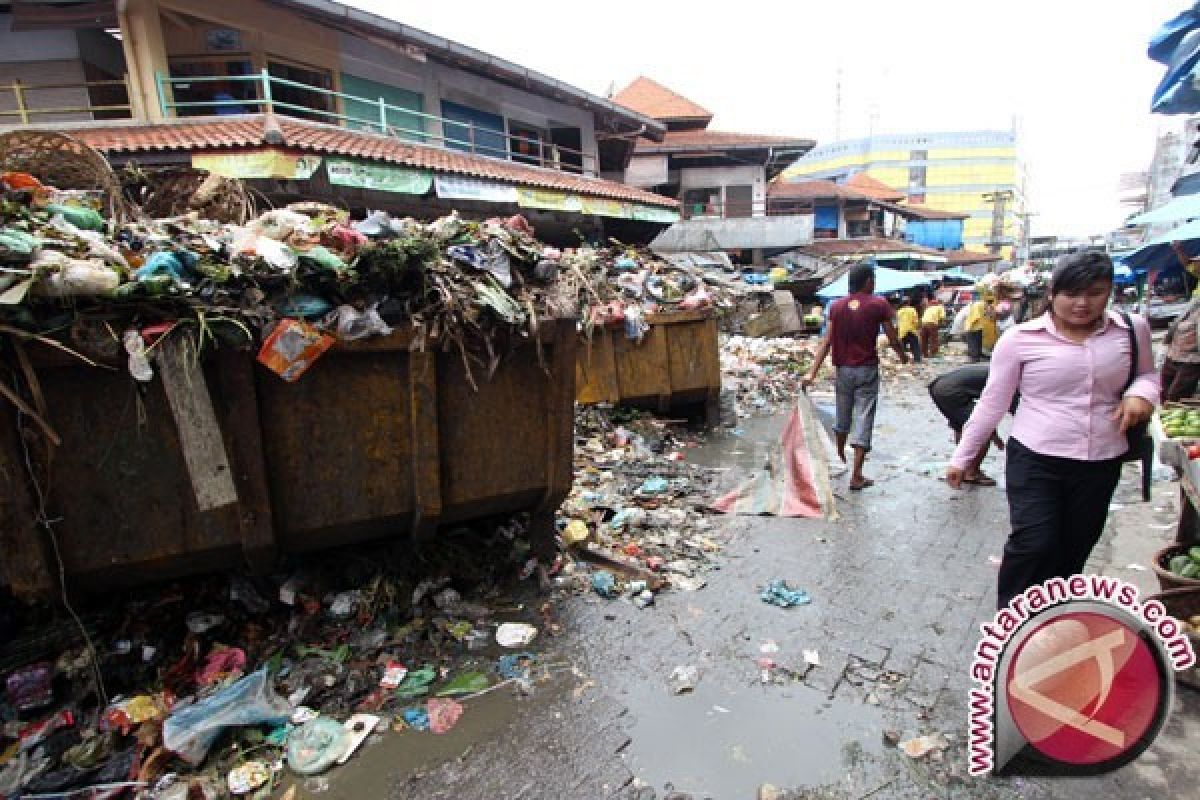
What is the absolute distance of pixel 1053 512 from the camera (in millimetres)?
2203

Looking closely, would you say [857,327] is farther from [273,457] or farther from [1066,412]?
[273,457]

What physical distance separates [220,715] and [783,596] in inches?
99.9

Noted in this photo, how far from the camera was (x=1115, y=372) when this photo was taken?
2107 millimetres

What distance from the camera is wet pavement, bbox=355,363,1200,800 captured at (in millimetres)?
2012

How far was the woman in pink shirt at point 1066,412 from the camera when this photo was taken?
2096 mm

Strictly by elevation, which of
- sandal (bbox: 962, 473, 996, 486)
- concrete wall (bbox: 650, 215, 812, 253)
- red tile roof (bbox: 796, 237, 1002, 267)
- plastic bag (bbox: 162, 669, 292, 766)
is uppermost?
concrete wall (bbox: 650, 215, 812, 253)

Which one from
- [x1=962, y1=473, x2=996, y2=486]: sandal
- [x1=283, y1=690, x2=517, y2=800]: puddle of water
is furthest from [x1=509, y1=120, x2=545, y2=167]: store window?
[x1=283, y1=690, x2=517, y2=800]: puddle of water

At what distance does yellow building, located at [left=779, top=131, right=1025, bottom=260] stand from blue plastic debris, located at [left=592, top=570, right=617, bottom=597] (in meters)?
61.4

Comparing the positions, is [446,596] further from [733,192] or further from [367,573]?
[733,192]

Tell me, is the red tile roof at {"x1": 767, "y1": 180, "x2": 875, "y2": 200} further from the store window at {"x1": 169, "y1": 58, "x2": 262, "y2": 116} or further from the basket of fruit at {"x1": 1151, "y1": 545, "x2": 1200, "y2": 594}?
the basket of fruit at {"x1": 1151, "y1": 545, "x2": 1200, "y2": 594}

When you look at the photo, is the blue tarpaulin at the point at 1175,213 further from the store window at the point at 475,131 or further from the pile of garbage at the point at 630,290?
the store window at the point at 475,131

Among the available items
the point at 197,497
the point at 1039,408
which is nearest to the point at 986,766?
the point at 1039,408

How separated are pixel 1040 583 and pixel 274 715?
2.91 meters

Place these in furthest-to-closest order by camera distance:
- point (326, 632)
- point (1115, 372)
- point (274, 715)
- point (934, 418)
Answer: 1. point (934, 418)
2. point (326, 632)
3. point (274, 715)
4. point (1115, 372)
